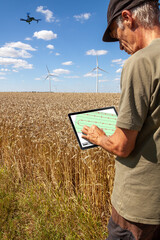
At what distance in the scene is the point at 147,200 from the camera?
157cm

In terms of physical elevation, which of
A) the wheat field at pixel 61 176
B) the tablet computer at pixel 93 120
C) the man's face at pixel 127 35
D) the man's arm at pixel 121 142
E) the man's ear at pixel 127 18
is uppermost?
the man's ear at pixel 127 18

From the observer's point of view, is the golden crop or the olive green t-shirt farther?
the golden crop

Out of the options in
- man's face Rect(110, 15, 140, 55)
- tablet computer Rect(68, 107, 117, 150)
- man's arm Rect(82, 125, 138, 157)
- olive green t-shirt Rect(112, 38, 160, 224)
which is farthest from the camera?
tablet computer Rect(68, 107, 117, 150)

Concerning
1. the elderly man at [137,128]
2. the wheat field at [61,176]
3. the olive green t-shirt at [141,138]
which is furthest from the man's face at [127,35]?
the wheat field at [61,176]

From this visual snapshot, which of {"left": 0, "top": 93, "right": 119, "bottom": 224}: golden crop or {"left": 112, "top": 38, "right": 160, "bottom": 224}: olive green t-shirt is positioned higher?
{"left": 112, "top": 38, "right": 160, "bottom": 224}: olive green t-shirt

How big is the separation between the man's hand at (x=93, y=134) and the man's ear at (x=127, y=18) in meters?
0.90

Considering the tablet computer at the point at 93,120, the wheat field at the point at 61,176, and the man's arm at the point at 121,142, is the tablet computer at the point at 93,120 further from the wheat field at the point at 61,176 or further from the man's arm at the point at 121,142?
the wheat field at the point at 61,176

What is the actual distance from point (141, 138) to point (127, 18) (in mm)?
945

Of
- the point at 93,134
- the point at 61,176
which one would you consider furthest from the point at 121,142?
the point at 61,176

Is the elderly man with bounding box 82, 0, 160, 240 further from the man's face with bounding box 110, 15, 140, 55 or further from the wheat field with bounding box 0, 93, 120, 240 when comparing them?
the wheat field with bounding box 0, 93, 120, 240

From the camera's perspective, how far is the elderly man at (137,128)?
4.42 ft

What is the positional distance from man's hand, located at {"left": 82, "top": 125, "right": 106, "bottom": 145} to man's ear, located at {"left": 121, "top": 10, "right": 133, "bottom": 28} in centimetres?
90

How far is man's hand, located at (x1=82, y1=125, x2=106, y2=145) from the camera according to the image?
1.77 meters

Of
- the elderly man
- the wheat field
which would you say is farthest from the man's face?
the wheat field
